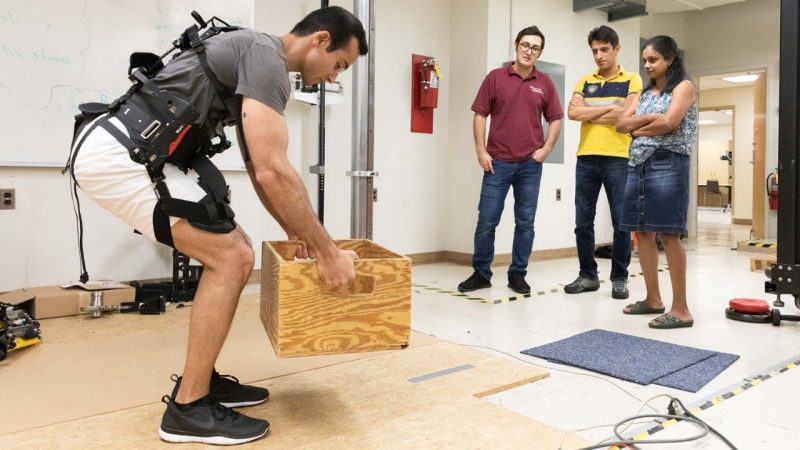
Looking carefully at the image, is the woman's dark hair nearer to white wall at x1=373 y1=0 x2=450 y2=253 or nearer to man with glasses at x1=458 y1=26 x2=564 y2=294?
man with glasses at x1=458 y1=26 x2=564 y2=294

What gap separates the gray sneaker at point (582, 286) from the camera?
3.78 meters

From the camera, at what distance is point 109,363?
7.21ft

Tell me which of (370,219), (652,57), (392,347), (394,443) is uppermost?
(652,57)

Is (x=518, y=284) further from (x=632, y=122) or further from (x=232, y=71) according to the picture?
(x=232, y=71)

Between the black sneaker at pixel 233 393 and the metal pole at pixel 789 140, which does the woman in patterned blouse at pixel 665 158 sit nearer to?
the metal pole at pixel 789 140

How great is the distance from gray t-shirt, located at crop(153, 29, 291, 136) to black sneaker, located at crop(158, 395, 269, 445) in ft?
2.46

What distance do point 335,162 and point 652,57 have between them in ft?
7.77

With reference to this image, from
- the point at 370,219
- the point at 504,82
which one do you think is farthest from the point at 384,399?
the point at 504,82

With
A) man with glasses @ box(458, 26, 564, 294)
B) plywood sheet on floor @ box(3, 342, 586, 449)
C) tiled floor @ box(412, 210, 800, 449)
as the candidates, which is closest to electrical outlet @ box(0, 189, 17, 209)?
plywood sheet on floor @ box(3, 342, 586, 449)

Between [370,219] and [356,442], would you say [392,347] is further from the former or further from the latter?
[370,219]

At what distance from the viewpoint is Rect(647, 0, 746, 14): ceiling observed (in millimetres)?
6766

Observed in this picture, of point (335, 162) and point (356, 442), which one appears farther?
point (335, 162)

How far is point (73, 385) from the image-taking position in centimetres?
194

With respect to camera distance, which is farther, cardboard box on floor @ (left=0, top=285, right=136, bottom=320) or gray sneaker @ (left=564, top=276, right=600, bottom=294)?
gray sneaker @ (left=564, top=276, right=600, bottom=294)
